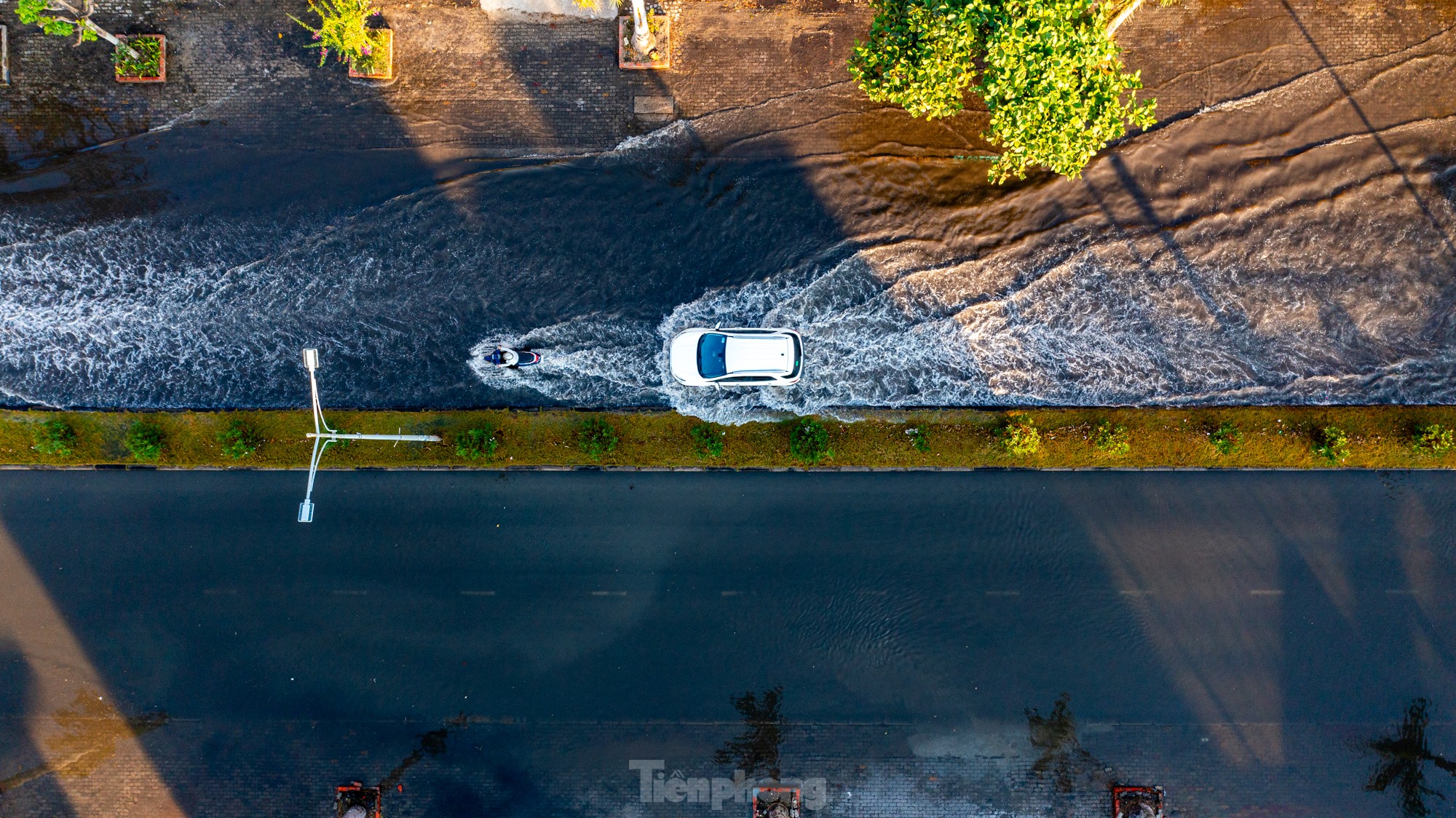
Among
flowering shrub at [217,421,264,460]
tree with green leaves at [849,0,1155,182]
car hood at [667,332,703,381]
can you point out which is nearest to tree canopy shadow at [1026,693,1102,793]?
car hood at [667,332,703,381]

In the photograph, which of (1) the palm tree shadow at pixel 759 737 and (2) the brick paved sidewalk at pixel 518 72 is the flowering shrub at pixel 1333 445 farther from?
(1) the palm tree shadow at pixel 759 737

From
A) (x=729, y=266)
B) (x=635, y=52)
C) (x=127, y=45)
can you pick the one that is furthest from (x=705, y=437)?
(x=127, y=45)

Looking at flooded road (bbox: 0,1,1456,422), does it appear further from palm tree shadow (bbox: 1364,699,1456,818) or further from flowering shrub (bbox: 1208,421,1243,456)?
palm tree shadow (bbox: 1364,699,1456,818)

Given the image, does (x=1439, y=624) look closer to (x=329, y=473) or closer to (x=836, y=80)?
(x=836, y=80)

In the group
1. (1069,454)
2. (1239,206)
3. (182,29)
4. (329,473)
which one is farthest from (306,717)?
(1239,206)

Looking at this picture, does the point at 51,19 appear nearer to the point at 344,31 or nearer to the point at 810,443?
the point at 344,31

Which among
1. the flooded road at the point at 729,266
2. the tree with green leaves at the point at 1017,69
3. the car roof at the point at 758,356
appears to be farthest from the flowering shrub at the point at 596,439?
the tree with green leaves at the point at 1017,69
